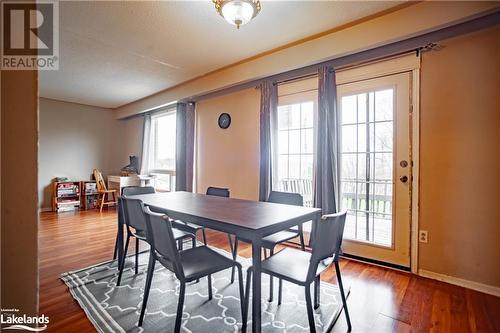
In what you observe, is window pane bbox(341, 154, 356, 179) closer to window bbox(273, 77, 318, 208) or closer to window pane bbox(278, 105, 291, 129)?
window bbox(273, 77, 318, 208)

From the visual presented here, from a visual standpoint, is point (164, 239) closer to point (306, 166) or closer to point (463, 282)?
point (306, 166)

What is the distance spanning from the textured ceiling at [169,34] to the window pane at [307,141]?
1070 millimetres

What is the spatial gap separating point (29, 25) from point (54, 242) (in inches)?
138

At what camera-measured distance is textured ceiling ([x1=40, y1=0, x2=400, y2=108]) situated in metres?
2.17

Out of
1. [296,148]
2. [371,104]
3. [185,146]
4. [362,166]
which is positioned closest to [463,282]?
[362,166]

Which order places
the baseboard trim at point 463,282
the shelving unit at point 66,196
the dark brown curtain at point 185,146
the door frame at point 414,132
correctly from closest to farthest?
the baseboard trim at point 463,282, the door frame at point 414,132, the dark brown curtain at point 185,146, the shelving unit at point 66,196

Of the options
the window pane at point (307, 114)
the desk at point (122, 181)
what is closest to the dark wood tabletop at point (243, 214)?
the window pane at point (307, 114)

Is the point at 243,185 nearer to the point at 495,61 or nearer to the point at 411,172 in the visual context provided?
the point at 411,172

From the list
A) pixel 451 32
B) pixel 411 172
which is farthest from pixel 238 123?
pixel 451 32

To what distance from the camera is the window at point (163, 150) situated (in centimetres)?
527

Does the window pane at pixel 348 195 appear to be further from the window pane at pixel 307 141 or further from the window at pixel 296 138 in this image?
the window pane at pixel 307 141

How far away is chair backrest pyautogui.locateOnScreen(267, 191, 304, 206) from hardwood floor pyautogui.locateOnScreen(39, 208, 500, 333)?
0.76m

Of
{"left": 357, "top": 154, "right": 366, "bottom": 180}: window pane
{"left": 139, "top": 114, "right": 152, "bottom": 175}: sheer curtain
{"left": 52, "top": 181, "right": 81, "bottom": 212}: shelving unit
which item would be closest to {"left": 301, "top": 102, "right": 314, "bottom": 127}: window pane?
{"left": 357, "top": 154, "right": 366, "bottom": 180}: window pane

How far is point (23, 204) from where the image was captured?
611mm
